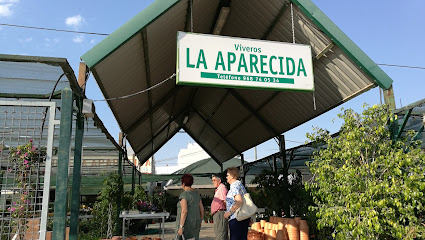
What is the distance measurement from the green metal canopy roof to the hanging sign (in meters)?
0.65

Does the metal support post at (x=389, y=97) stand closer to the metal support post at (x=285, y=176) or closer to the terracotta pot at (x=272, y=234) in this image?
the terracotta pot at (x=272, y=234)

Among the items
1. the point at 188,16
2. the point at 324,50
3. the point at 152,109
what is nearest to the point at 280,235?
the point at 324,50

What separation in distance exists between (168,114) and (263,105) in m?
4.48

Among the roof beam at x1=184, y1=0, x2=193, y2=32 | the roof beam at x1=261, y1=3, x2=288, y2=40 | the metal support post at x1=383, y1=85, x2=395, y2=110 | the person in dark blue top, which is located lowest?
the person in dark blue top

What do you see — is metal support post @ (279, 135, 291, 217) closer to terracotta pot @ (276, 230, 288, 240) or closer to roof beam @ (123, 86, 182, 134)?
terracotta pot @ (276, 230, 288, 240)

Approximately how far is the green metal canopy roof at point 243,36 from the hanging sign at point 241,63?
2.12 feet

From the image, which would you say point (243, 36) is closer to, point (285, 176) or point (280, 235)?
point (285, 176)

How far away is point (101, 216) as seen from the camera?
9984 mm

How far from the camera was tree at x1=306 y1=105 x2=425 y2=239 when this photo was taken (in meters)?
4.11

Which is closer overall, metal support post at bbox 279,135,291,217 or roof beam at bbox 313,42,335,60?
roof beam at bbox 313,42,335,60

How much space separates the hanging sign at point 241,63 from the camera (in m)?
4.08

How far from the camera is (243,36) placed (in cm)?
724

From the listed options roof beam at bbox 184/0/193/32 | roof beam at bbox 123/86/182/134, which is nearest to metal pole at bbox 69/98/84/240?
roof beam at bbox 184/0/193/32

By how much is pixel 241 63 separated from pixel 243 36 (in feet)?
10.6
